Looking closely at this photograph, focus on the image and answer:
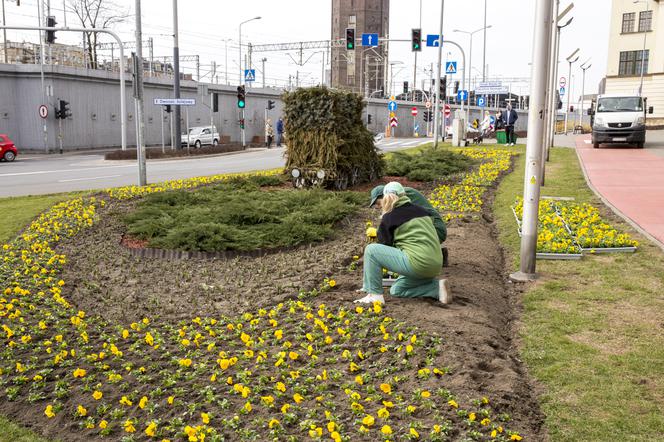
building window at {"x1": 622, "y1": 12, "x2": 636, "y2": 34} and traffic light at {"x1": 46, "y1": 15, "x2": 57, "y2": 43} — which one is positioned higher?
building window at {"x1": 622, "y1": 12, "x2": 636, "y2": 34}

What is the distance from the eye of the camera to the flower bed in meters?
11.9

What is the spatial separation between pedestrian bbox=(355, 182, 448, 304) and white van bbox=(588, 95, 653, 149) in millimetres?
25945

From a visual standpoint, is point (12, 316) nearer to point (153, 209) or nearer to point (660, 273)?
point (153, 209)

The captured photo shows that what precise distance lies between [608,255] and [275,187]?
8.66 metres

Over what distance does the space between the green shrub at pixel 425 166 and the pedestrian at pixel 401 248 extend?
35.0 ft

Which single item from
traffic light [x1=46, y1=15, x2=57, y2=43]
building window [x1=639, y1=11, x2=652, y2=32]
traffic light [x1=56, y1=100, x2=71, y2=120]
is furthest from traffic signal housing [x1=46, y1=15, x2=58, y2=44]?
building window [x1=639, y1=11, x2=652, y2=32]

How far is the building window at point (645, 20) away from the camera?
65.9m

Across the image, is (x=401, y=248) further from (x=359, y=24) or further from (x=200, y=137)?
(x=359, y=24)

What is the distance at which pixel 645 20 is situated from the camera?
6625cm

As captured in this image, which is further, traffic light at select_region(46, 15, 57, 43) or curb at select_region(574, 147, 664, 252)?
traffic light at select_region(46, 15, 57, 43)

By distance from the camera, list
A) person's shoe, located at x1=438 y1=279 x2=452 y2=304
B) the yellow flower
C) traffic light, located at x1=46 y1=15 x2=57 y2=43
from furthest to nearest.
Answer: traffic light, located at x1=46 y1=15 x2=57 y2=43
person's shoe, located at x1=438 y1=279 x2=452 y2=304
the yellow flower

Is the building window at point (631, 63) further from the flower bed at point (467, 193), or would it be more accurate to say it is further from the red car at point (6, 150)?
the red car at point (6, 150)

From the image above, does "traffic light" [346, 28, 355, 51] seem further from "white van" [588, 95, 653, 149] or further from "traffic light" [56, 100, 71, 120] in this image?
"traffic light" [56, 100, 71, 120]

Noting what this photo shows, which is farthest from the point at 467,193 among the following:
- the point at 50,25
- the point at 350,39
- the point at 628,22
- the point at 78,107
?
the point at 628,22
